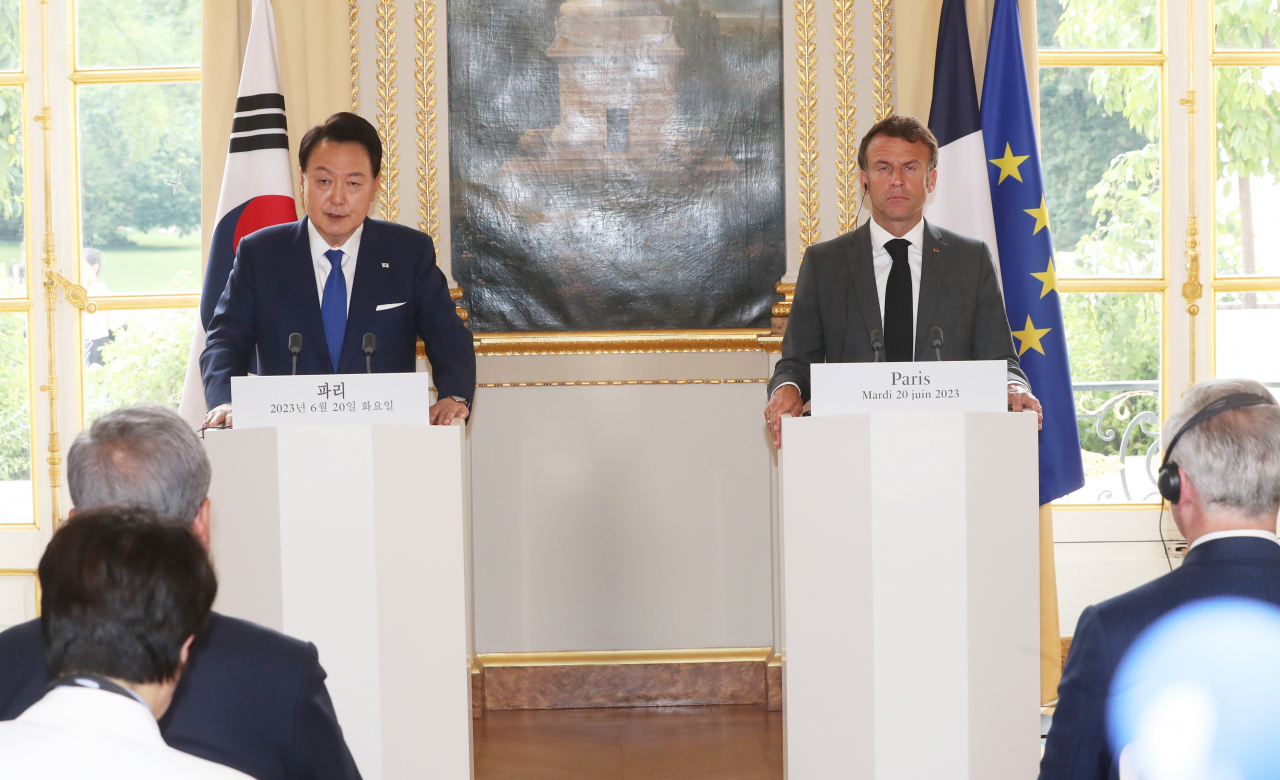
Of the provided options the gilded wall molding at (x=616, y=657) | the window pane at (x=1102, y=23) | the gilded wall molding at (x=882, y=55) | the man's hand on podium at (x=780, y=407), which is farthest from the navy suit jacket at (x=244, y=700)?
the window pane at (x=1102, y=23)

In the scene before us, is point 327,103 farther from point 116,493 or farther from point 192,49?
point 116,493

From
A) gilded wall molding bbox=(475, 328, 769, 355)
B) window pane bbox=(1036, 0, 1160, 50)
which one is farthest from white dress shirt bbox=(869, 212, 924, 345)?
window pane bbox=(1036, 0, 1160, 50)

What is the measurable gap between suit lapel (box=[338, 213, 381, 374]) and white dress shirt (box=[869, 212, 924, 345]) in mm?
1404

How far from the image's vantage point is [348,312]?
116 inches

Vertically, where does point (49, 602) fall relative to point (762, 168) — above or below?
below

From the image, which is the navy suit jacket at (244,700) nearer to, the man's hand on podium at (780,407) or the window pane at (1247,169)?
the man's hand on podium at (780,407)

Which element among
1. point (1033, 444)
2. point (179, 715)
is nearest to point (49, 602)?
→ point (179, 715)

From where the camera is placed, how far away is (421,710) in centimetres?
219

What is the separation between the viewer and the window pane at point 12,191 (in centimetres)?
450

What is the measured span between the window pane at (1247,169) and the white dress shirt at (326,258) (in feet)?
7.89

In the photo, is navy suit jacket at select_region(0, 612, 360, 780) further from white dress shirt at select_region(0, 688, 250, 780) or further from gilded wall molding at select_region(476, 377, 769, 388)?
gilded wall molding at select_region(476, 377, 769, 388)

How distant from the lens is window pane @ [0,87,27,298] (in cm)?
450

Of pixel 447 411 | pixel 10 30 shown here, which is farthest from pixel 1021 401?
pixel 10 30

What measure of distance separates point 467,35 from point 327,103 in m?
0.59
